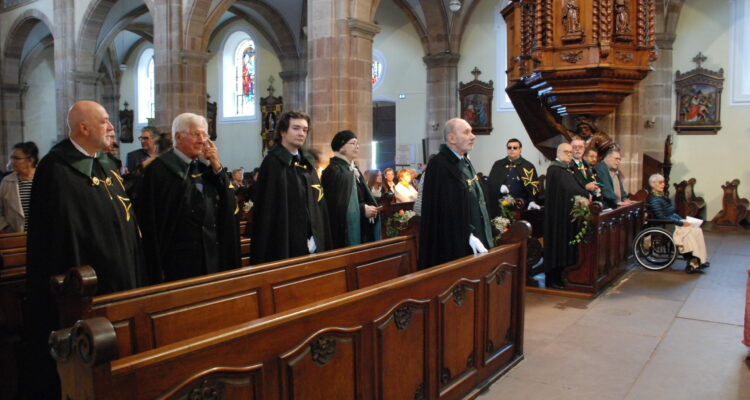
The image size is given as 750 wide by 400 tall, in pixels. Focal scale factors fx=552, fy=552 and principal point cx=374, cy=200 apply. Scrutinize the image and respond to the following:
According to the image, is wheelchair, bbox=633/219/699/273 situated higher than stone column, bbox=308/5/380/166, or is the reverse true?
stone column, bbox=308/5/380/166

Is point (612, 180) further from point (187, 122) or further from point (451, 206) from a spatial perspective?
point (187, 122)

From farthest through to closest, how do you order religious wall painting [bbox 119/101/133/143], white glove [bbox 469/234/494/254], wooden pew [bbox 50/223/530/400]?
religious wall painting [bbox 119/101/133/143], white glove [bbox 469/234/494/254], wooden pew [bbox 50/223/530/400]

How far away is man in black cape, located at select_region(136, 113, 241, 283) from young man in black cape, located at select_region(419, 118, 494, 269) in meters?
1.46

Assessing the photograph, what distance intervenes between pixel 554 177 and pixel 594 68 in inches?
62.0

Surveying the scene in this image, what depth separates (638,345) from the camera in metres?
4.39

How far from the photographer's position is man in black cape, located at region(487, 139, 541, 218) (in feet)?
23.5

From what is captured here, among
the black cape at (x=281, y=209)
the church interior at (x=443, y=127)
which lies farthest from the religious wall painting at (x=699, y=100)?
the black cape at (x=281, y=209)

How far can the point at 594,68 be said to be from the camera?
670 centimetres

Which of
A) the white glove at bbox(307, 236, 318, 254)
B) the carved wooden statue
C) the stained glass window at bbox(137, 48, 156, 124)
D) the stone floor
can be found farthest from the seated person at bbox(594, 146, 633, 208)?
the stained glass window at bbox(137, 48, 156, 124)

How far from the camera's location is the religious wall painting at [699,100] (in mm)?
12648

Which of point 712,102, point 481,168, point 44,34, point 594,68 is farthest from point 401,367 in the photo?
point 44,34

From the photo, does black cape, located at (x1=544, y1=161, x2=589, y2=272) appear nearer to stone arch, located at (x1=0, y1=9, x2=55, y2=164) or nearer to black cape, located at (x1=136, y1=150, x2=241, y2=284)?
black cape, located at (x1=136, y1=150, x2=241, y2=284)

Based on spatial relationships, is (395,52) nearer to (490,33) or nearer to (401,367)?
(490,33)

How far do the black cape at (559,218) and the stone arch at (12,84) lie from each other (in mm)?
19586
